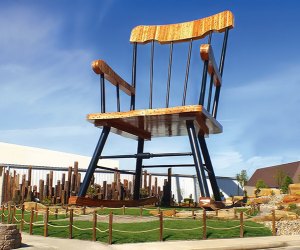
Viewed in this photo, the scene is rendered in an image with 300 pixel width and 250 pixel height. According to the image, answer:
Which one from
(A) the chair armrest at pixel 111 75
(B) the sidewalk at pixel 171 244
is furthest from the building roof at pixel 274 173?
(B) the sidewalk at pixel 171 244

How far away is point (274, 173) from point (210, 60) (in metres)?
39.3

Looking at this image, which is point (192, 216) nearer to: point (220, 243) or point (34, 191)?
point (220, 243)

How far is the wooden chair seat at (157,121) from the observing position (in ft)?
40.6

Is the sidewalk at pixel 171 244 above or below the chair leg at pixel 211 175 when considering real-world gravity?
below

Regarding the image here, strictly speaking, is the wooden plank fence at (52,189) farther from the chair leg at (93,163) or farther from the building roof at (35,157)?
the chair leg at (93,163)

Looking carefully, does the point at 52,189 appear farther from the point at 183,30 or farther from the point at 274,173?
the point at 274,173

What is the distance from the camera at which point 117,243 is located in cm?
924

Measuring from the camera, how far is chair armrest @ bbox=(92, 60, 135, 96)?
12.9 m

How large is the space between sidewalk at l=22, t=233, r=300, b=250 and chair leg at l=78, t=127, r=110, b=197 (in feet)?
8.97

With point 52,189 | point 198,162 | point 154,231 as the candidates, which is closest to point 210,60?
point 198,162

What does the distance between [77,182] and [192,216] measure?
12132 mm

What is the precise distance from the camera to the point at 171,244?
897cm

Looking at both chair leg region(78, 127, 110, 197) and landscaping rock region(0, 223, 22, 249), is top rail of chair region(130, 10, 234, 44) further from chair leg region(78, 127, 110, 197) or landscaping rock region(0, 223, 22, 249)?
landscaping rock region(0, 223, 22, 249)

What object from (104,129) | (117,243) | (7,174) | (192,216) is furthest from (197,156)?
(7,174)
